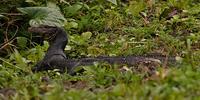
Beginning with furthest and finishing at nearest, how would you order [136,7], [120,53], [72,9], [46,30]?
[72,9] → [136,7] → [46,30] → [120,53]

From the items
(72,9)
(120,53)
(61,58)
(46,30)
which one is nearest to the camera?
(61,58)

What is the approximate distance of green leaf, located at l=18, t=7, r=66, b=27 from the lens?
635 cm

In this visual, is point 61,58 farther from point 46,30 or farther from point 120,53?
point 120,53

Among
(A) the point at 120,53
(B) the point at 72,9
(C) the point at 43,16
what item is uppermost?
(C) the point at 43,16

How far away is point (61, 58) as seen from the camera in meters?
5.82

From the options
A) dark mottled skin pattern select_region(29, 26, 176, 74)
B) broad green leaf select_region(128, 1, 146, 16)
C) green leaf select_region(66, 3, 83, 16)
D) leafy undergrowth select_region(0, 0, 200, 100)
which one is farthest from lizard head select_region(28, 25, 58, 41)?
broad green leaf select_region(128, 1, 146, 16)

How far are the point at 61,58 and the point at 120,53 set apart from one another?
0.69 m

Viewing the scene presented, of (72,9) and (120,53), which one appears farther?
(72,9)

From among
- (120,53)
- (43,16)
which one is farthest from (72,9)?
(120,53)

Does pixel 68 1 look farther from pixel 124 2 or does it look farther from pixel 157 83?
pixel 157 83

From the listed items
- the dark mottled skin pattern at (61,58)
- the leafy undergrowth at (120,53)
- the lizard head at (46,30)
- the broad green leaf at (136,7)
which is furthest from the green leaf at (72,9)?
the lizard head at (46,30)

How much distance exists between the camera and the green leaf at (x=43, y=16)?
6.35 meters

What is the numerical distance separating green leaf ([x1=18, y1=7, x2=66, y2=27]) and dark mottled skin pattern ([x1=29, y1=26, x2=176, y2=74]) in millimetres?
Answer: 94

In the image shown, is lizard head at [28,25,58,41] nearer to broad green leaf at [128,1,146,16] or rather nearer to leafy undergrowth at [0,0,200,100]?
leafy undergrowth at [0,0,200,100]
